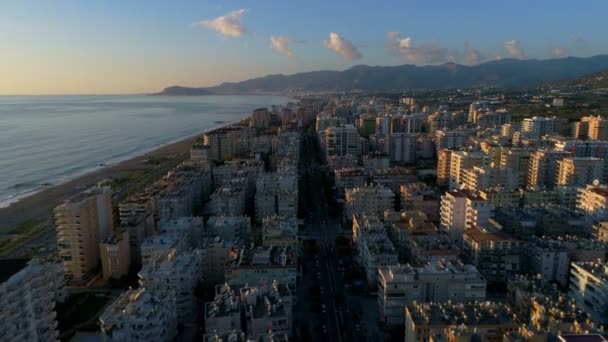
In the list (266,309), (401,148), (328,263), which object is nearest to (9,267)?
(266,309)

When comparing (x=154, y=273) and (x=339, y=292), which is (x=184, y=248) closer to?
(x=154, y=273)

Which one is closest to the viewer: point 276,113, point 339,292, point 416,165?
point 339,292

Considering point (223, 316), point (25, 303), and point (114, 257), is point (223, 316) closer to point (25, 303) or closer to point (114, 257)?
point (25, 303)

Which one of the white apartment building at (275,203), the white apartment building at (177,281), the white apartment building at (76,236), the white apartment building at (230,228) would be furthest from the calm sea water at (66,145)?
the white apartment building at (177,281)

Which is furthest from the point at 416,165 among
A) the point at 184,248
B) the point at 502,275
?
the point at 184,248

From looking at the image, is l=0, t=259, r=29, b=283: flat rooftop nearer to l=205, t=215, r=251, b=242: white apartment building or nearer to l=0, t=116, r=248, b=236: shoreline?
l=205, t=215, r=251, b=242: white apartment building

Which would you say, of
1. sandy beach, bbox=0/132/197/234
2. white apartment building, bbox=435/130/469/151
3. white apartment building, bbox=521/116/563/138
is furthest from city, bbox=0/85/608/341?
white apartment building, bbox=521/116/563/138

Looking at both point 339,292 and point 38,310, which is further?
point 339,292

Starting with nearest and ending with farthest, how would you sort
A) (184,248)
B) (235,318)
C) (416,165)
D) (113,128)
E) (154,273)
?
(235,318), (154,273), (184,248), (416,165), (113,128)
